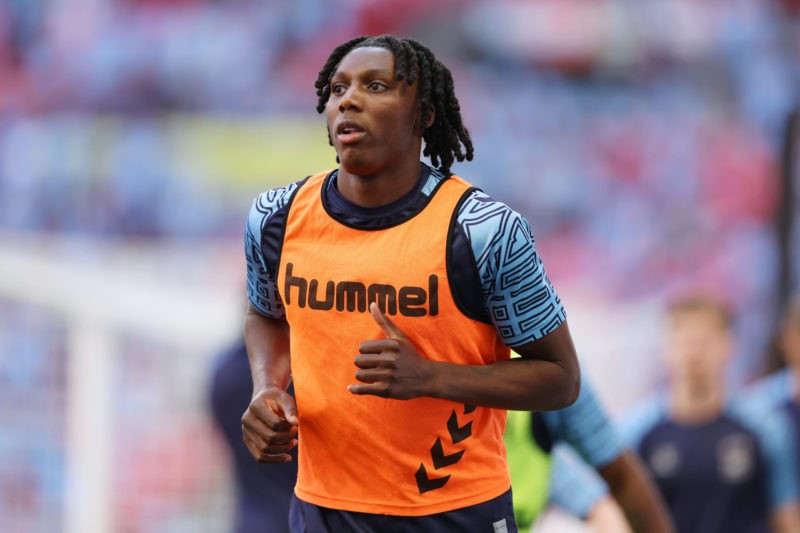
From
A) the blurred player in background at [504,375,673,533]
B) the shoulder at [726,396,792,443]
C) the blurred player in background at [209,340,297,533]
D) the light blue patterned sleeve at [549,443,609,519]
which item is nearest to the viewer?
the blurred player in background at [504,375,673,533]

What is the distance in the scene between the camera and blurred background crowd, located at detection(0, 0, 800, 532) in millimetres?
7832

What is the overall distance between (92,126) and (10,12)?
102 cm

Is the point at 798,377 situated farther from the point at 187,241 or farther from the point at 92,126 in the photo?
the point at 92,126

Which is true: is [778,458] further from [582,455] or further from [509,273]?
[509,273]

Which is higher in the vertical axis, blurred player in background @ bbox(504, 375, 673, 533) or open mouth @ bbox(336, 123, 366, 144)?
open mouth @ bbox(336, 123, 366, 144)

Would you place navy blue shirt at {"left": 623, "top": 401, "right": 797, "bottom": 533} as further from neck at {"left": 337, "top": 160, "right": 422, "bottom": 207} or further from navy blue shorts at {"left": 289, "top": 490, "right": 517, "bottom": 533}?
neck at {"left": 337, "top": 160, "right": 422, "bottom": 207}

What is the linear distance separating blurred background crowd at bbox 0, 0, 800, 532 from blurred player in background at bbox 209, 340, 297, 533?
339 cm

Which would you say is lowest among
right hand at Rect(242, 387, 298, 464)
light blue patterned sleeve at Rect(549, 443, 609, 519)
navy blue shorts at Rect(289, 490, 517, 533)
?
navy blue shorts at Rect(289, 490, 517, 533)

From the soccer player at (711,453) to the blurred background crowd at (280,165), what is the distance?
2022 mm

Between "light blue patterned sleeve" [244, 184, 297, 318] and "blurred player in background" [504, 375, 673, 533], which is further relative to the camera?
"blurred player in background" [504, 375, 673, 533]

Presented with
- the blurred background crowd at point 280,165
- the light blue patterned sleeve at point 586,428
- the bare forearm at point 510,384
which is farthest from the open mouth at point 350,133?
the blurred background crowd at point 280,165

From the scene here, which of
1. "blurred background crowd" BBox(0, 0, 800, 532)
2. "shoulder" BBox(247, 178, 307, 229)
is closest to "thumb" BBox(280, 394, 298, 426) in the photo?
"shoulder" BBox(247, 178, 307, 229)

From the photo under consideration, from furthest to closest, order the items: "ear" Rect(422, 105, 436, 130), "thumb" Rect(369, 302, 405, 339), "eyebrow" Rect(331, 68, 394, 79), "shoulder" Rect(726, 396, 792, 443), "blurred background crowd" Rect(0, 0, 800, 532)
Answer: "blurred background crowd" Rect(0, 0, 800, 532) → "shoulder" Rect(726, 396, 792, 443) → "ear" Rect(422, 105, 436, 130) → "eyebrow" Rect(331, 68, 394, 79) → "thumb" Rect(369, 302, 405, 339)

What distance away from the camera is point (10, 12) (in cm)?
855
